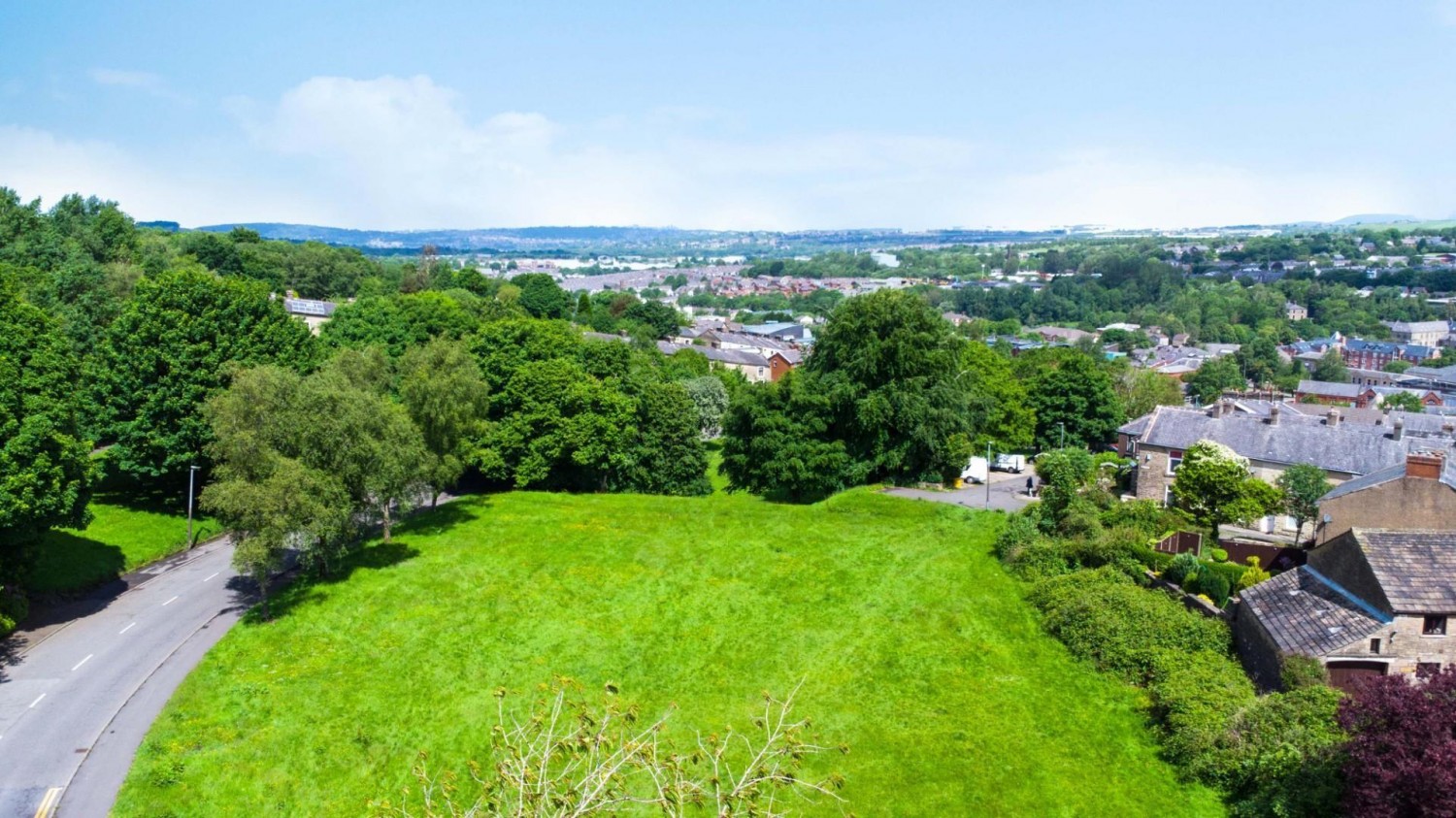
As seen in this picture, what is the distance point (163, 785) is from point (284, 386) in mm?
15064

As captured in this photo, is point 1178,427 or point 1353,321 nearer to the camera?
point 1178,427

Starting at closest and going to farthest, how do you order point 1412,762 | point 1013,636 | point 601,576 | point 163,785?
1. point 1412,762
2. point 163,785
3. point 1013,636
4. point 601,576

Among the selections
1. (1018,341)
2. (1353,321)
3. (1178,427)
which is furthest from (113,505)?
(1353,321)

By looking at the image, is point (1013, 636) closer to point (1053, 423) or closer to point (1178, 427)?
point (1178, 427)

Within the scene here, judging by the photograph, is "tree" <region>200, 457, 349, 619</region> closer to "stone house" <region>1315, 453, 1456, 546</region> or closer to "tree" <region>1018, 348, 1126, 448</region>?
"stone house" <region>1315, 453, 1456, 546</region>

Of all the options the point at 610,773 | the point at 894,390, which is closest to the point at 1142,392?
the point at 894,390

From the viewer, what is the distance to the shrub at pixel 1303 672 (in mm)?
25297

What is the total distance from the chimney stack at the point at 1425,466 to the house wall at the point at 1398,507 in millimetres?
189

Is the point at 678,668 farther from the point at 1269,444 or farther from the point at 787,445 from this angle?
the point at 1269,444

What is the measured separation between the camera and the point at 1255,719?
24.5 meters

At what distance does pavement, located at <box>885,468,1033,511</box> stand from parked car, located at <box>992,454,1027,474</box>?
467cm

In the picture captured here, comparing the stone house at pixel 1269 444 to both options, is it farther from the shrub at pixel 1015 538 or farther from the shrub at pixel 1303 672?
the shrub at pixel 1303 672

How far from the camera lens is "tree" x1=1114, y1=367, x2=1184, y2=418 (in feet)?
262

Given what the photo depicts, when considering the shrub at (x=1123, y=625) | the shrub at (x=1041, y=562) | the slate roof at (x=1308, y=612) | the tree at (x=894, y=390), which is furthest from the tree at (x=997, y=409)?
the slate roof at (x=1308, y=612)
